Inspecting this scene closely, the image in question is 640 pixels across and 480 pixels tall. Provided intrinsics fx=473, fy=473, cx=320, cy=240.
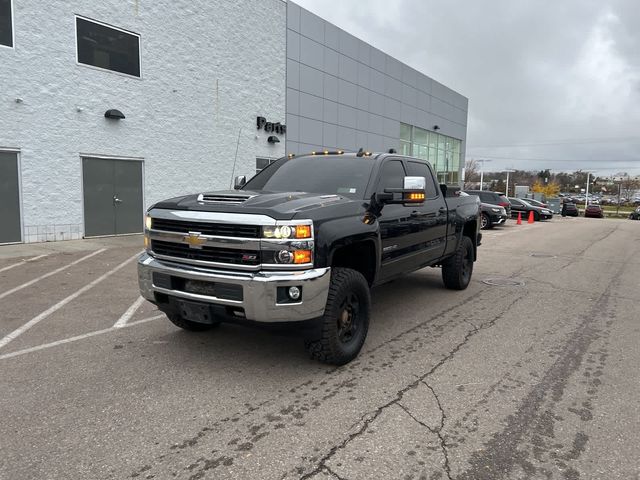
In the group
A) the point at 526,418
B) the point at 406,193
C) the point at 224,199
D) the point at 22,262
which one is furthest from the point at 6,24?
the point at 526,418

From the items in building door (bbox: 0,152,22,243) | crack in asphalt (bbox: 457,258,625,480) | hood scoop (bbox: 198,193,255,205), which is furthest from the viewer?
building door (bbox: 0,152,22,243)

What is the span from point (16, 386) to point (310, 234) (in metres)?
2.65

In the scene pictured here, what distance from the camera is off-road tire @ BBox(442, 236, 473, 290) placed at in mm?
7262

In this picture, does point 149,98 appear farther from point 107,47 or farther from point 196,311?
point 196,311

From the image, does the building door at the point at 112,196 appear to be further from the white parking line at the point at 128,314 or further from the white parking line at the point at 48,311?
the white parking line at the point at 128,314

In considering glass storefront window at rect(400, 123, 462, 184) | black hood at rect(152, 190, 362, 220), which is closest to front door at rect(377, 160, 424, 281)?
black hood at rect(152, 190, 362, 220)

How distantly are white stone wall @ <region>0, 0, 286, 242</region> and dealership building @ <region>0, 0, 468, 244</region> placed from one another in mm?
32

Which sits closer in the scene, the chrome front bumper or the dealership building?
the chrome front bumper

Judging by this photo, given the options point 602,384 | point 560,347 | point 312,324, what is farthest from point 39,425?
point 560,347

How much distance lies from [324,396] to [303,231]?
1.29 meters

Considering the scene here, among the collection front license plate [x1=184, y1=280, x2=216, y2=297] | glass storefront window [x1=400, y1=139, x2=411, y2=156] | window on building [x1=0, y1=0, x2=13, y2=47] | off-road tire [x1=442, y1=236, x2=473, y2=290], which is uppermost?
window on building [x1=0, y1=0, x2=13, y2=47]

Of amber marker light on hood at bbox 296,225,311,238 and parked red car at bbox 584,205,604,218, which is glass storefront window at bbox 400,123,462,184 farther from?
amber marker light on hood at bbox 296,225,311,238

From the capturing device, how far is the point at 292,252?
368 cm

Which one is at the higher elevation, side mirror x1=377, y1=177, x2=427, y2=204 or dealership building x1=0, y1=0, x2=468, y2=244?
dealership building x1=0, y1=0, x2=468, y2=244
